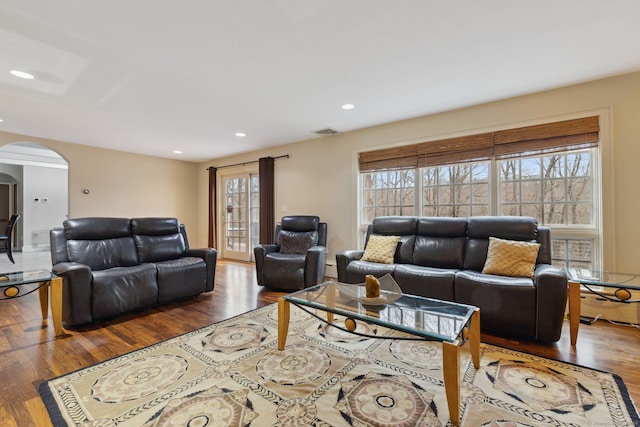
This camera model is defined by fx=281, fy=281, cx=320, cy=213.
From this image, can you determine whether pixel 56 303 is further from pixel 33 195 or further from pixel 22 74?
pixel 33 195

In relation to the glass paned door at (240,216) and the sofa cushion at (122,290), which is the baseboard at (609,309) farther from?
the glass paned door at (240,216)

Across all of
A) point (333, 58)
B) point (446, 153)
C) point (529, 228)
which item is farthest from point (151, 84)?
point (529, 228)

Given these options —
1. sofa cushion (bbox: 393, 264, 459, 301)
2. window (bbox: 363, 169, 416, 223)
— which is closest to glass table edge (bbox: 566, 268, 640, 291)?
sofa cushion (bbox: 393, 264, 459, 301)

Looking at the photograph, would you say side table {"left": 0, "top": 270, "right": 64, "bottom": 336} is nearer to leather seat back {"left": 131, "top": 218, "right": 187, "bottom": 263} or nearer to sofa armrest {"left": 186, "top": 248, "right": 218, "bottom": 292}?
leather seat back {"left": 131, "top": 218, "right": 187, "bottom": 263}

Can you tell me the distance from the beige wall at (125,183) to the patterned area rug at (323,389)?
457 centimetres

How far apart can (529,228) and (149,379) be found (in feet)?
11.5

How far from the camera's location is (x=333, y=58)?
95.9 inches

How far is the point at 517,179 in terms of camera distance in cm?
335

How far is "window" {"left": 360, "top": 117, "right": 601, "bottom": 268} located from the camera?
2.96m

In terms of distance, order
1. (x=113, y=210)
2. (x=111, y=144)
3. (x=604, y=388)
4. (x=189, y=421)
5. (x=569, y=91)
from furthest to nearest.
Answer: (x=113, y=210), (x=111, y=144), (x=569, y=91), (x=604, y=388), (x=189, y=421)

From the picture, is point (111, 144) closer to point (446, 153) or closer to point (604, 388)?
point (446, 153)

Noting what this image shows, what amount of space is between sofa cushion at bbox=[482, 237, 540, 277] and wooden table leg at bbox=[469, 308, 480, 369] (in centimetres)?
105

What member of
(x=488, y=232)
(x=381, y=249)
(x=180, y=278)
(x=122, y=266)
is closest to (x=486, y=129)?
(x=488, y=232)

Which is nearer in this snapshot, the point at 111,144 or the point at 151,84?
the point at 151,84
